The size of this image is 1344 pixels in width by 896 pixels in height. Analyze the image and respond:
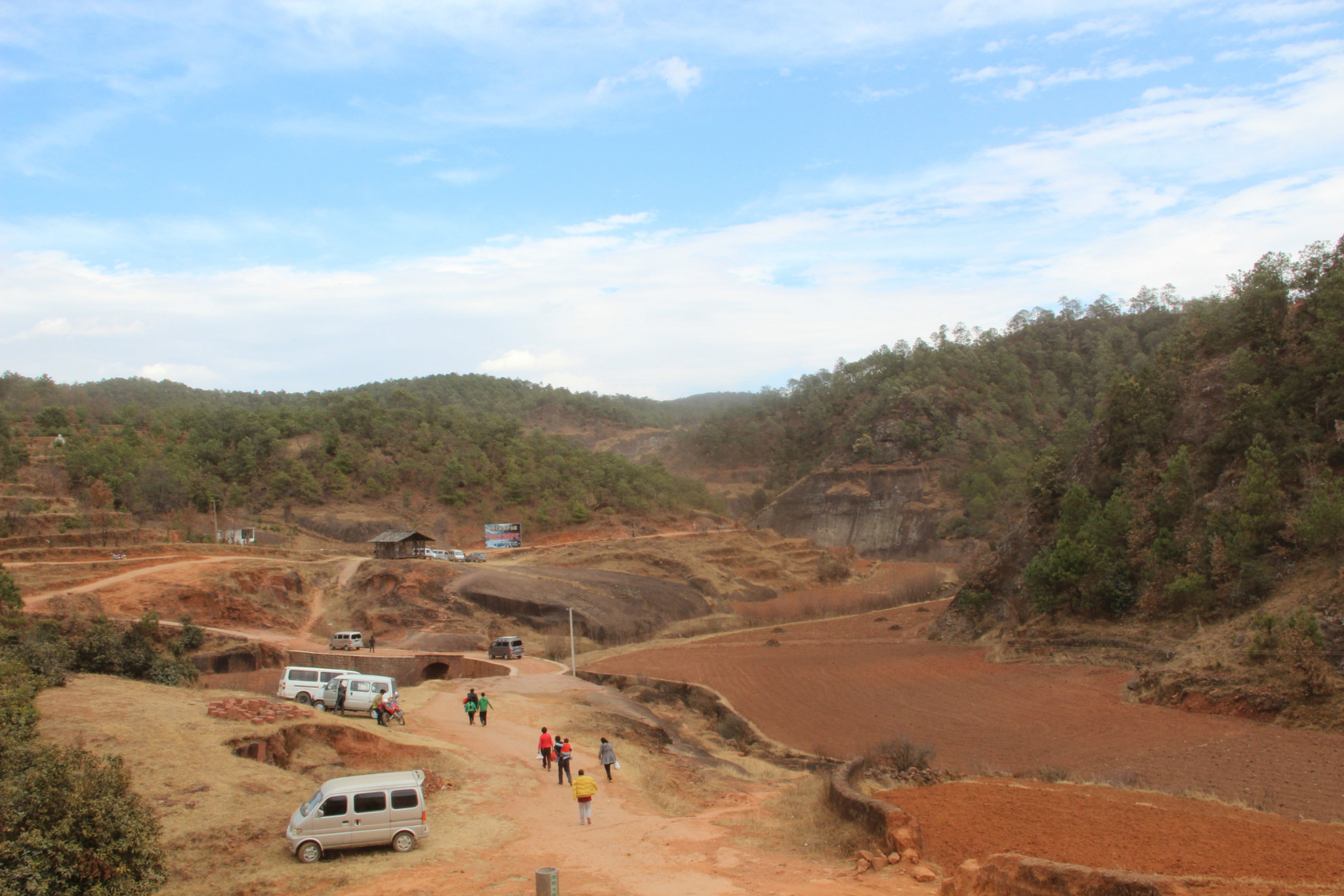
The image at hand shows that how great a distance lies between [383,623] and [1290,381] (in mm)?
45459

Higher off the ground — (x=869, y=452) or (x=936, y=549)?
(x=869, y=452)

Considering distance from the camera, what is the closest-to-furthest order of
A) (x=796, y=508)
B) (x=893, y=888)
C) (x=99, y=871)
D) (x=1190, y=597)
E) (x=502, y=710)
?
(x=99, y=871) → (x=893, y=888) → (x=502, y=710) → (x=1190, y=597) → (x=796, y=508)

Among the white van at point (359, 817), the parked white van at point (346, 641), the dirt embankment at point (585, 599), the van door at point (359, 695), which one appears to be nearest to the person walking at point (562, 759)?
the white van at point (359, 817)

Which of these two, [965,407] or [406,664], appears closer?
[406,664]

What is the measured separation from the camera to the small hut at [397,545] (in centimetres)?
5788

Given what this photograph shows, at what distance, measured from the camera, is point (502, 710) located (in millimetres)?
28078

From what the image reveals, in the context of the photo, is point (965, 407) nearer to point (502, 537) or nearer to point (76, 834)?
point (502, 537)

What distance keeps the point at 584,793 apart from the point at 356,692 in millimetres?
11148

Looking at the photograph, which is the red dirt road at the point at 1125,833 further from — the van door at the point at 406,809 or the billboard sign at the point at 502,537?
the billboard sign at the point at 502,537

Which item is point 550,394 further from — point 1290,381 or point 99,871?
point 99,871

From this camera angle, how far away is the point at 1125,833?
502 inches

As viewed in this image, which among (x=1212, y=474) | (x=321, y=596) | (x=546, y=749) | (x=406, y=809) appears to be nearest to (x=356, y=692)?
(x=546, y=749)

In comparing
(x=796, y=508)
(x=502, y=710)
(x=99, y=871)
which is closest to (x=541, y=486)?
(x=796, y=508)

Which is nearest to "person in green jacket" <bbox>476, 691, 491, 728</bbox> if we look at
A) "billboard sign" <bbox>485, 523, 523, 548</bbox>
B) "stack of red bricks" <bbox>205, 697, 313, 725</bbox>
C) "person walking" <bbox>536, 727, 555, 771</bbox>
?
"person walking" <bbox>536, 727, 555, 771</bbox>
